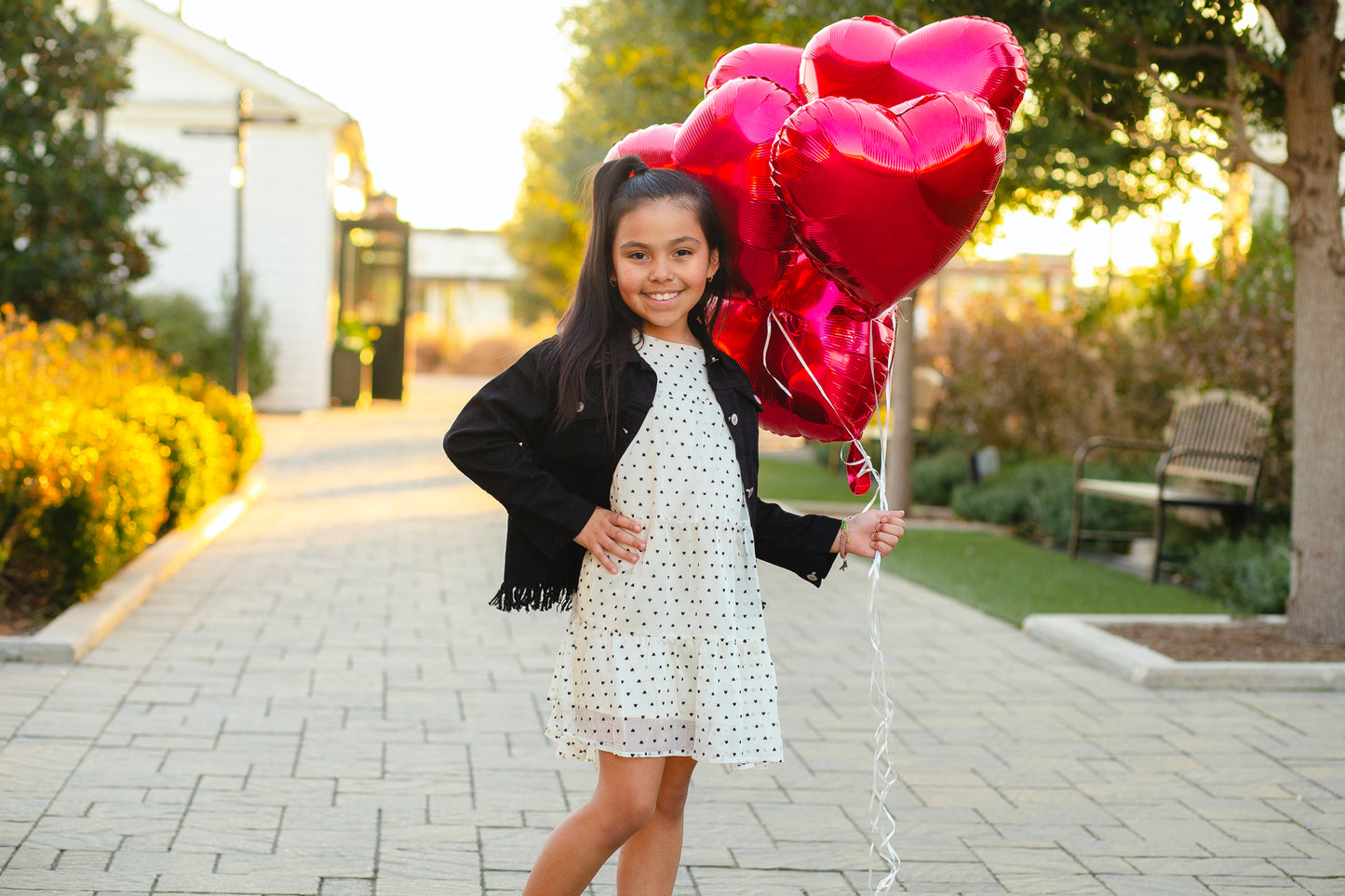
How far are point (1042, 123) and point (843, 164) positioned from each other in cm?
641

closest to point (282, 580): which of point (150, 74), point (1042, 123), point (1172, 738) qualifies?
point (1172, 738)

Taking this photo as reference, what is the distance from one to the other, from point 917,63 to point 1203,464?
692cm

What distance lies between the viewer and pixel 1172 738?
501 centimetres

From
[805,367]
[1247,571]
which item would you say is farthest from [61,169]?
[805,367]

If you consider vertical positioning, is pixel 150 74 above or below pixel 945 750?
above

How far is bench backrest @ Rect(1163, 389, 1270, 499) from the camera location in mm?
8422

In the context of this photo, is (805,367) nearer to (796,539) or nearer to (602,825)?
(796,539)

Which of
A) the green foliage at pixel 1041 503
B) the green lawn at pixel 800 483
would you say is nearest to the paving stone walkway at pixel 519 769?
the green foliage at pixel 1041 503

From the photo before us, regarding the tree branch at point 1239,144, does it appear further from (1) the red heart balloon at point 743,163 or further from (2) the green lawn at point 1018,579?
(1) the red heart balloon at point 743,163

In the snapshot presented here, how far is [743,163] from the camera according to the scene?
2.83 m

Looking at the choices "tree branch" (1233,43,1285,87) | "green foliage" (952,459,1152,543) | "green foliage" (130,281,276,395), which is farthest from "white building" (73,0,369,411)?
"tree branch" (1233,43,1285,87)

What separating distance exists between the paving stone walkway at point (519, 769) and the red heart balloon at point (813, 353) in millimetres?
1259

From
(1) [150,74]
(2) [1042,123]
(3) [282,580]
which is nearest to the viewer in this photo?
(3) [282,580]

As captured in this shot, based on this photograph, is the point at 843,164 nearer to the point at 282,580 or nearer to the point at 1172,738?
the point at 1172,738
